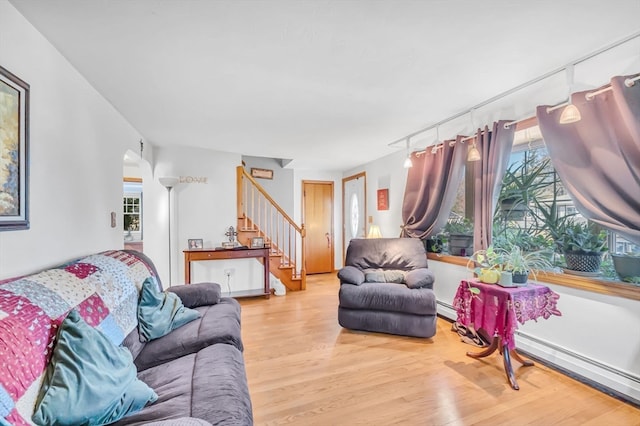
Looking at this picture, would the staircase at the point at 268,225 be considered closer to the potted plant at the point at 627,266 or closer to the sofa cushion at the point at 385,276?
the sofa cushion at the point at 385,276

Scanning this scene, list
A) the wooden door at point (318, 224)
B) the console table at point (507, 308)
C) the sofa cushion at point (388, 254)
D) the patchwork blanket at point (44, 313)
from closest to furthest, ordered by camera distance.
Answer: the patchwork blanket at point (44, 313) → the console table at point (507, 308) → the sofa cushion at point (388, 254) → the wooden door at point (318, 224)

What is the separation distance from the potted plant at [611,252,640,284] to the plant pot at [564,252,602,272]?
0.44 ft

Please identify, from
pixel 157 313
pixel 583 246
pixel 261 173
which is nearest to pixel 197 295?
pixel 157 313

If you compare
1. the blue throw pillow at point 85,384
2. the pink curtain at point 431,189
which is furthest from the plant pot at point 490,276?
the blue throw pillow at point 85,384

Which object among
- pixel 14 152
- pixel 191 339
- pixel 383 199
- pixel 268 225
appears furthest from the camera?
pixel 268 225

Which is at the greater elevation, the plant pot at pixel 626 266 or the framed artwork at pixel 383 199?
the framed artwork at pixel 383 199

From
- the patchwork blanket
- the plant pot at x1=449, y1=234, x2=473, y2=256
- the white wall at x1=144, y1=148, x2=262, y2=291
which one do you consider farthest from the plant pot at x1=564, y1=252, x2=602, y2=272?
the white wall at x1=144, y1=148, x2=262, y2=291

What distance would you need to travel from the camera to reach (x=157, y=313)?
6.35 feet

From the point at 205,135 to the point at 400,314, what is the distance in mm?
3122

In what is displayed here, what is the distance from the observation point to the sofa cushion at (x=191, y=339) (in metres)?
1.68

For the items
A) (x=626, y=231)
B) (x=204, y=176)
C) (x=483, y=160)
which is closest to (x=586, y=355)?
(x=626, y=231)

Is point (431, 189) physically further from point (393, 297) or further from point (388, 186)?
point (393, 297)

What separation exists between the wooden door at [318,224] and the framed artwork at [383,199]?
1.63 metres

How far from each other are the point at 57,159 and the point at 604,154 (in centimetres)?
355
